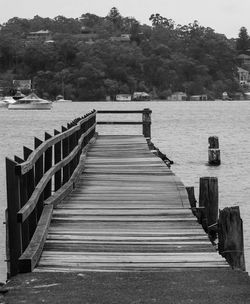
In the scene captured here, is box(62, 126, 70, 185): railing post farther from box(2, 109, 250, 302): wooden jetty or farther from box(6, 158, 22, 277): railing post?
box(6, 158, 22, 277): railing post

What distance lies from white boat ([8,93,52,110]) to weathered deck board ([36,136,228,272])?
141 metres

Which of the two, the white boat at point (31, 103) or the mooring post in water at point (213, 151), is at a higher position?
the mooring post in water at point (213, 151)

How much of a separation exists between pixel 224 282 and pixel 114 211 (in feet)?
14.3

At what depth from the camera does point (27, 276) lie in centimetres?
838

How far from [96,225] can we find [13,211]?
236cm

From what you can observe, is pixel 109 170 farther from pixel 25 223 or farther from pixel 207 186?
pixel 25 223

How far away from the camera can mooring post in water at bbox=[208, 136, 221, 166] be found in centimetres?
3303

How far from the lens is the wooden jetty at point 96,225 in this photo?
8.93m

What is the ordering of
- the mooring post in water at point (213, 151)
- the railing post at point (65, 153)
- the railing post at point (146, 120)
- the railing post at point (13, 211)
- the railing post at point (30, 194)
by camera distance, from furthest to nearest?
the mooring post in water at point (213, 151)
the railing post at point (146, 120)
the railing post at point (65, 153)
the railing post at point (30, 194)
the railing post at point (13, 211)

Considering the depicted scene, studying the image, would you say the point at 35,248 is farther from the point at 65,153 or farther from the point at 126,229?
the point at 65,153

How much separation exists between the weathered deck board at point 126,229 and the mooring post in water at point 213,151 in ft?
51.5

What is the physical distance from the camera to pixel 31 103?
15750 cm

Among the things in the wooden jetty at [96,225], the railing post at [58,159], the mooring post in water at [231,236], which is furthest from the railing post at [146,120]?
the mooring post in water at [231,236]

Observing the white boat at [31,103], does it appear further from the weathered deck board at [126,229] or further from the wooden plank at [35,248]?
the wooden plank at [35,248]
